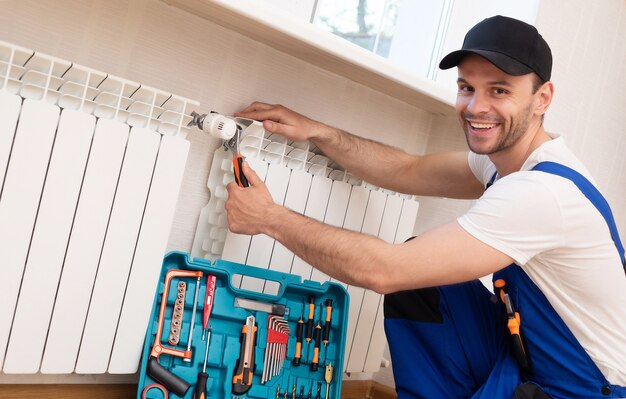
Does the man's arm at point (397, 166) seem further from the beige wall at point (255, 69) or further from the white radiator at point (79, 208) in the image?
the white radiator at point (79, 208)

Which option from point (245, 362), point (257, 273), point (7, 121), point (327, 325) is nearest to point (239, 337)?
point (245, 362)

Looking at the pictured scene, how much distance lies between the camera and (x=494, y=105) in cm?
164

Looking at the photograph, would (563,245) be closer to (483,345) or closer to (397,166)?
(483,345)

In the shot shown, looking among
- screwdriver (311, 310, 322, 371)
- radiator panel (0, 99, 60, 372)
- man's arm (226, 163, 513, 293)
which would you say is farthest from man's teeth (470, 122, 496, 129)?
radiator panel (0, 99, 60, 372)

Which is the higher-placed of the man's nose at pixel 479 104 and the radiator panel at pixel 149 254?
the man's nose at pixel 479 104

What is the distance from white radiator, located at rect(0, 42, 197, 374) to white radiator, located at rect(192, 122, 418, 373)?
23 cm

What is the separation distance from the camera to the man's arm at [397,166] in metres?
1.95

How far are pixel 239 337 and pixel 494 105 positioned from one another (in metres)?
0.81

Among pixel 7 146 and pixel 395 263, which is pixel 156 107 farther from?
pixel 395 263

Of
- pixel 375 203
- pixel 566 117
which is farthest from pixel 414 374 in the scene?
pixel 566 117

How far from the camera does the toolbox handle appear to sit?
1.74 metres

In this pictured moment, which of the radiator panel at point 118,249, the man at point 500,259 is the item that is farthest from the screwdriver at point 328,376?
the radiator panel at point 118,249

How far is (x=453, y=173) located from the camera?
2.05 metres

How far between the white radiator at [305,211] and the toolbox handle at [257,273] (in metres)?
0.05
